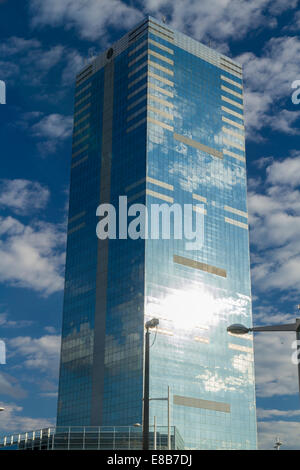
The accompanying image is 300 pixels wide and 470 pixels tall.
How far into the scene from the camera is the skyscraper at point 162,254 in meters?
136

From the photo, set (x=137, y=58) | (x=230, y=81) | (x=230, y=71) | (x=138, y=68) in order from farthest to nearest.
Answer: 1. (x=230, y=71)
2. (x=230, y=81)
3. (x=137, y=58)
4. (x=138, y=68)

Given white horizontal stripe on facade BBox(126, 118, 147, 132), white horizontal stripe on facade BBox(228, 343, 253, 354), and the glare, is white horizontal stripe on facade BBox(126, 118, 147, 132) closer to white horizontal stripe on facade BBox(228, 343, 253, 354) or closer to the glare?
the glare

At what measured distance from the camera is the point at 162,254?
142375 millimetres

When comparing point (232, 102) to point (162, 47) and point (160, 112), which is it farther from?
point (160, 112)

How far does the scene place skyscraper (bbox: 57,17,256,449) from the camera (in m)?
136

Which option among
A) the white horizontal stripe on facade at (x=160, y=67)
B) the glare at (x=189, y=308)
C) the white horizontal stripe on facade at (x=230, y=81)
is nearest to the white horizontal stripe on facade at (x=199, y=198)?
the glare at (x=189, y=308)

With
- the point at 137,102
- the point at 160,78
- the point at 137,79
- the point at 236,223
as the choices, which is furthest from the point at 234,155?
the point at 137,79

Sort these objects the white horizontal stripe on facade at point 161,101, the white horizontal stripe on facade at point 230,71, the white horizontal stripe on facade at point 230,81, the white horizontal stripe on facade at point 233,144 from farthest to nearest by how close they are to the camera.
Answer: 1. the white horizontal stripe on facade at point 230,71
2. the white horizontal stripe on facade at point 230,81
3. the white horizontal stripe on facade at point 233,144
4. the white horizontal stripe on facade at point 161,101

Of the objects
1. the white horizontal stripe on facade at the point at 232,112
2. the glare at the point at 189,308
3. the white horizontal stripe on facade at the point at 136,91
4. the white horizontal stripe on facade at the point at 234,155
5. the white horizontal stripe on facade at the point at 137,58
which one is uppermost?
the white horizontal stripe on facade at the point at 137,58

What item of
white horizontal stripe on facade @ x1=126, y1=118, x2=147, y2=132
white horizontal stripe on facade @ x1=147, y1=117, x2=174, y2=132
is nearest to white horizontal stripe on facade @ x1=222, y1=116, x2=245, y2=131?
white horizontal stripe on facade @ x1=147, y1=117, x2=174, y2=132

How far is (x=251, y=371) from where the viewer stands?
499 feet

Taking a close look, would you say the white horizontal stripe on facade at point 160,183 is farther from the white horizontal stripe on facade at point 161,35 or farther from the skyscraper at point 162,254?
the white horizontal stripe on facade at point 161,35

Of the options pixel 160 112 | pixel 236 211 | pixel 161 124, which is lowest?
pixel 236 211

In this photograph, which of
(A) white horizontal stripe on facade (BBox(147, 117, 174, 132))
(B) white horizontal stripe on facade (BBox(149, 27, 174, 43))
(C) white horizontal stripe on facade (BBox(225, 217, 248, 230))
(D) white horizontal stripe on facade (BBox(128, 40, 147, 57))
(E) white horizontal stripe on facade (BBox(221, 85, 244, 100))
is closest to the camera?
(A) white horizontal stripe on facade (BBox(147, 117, 174, 132))
